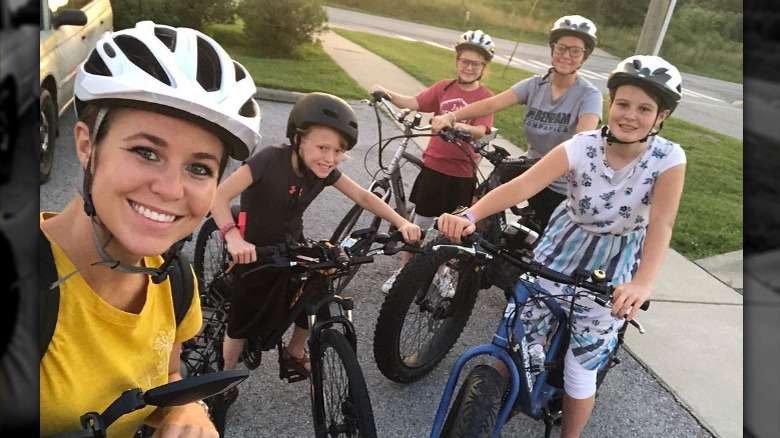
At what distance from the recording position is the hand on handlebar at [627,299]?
207 cm

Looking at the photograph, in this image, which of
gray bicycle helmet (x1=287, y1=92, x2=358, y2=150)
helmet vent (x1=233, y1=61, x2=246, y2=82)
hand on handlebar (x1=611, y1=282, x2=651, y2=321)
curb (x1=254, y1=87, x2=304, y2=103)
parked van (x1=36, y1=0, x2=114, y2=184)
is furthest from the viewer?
curb (x1=254, y1=87, x2=304, y2=103)

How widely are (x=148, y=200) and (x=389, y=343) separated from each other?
2.40 m

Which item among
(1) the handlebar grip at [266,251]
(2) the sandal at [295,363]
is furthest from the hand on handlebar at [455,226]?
(2) the sandal at [295,363]

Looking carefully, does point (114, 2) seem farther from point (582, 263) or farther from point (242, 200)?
point (582, 263)

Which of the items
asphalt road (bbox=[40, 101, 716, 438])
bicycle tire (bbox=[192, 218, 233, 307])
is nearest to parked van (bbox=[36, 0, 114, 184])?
asphalt road (bbox=[40, 101, 716, 438])

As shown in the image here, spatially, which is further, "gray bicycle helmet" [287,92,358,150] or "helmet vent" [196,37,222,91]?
"gray bicycle helmet" [287,92,358,150]

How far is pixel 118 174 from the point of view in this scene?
42.5 inches

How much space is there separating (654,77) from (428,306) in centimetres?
179

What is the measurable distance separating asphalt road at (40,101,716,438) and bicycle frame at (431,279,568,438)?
79 cm

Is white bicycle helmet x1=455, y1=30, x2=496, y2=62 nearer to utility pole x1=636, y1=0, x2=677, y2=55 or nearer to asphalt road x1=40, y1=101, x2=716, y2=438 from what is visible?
asphalt road x1=40, y1=101, x2=716, y2=438

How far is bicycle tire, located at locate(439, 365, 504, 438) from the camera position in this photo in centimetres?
223

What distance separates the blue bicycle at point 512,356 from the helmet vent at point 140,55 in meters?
1.30

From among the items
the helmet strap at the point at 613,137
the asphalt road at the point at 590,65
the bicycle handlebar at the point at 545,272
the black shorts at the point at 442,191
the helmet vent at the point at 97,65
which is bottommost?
the asphalt road at the point at 590,65

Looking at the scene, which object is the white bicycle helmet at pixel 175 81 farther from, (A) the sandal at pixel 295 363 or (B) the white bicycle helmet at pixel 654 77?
(A) the sandal at pixel 295 363
